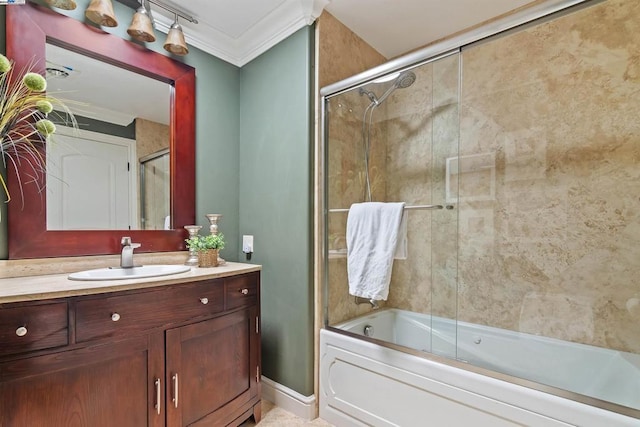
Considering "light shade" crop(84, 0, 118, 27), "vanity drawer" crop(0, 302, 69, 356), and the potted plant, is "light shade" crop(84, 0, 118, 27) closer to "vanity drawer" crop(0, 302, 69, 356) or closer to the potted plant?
the potted plant

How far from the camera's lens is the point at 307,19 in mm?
1801

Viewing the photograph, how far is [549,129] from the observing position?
177cm

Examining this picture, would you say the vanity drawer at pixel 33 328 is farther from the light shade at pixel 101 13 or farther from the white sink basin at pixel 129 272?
the light shade at pixel 101 13

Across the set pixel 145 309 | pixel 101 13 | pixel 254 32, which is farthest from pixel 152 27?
pixel 145 309

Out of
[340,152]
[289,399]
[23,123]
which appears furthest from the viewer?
[340,152]

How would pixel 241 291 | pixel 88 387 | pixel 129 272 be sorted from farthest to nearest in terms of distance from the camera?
pixel 241 291, pixel 129 272, pixel 88 387

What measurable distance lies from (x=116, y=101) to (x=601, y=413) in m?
2.57

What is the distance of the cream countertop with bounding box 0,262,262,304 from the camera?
991mm

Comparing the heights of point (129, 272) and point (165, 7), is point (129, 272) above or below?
below

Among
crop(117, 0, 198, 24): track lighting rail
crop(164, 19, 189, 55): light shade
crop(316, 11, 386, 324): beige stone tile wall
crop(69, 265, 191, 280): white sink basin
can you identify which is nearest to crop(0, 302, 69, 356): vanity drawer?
crop(69, 265, 191, 280): white sink basin

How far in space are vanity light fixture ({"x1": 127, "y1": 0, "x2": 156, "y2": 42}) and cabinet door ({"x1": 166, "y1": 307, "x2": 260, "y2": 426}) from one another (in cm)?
161

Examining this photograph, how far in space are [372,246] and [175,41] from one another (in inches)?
66.5

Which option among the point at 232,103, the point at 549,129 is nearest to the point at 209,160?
the point at 232,103

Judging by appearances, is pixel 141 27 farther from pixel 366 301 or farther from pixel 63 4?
pixel 366 301
